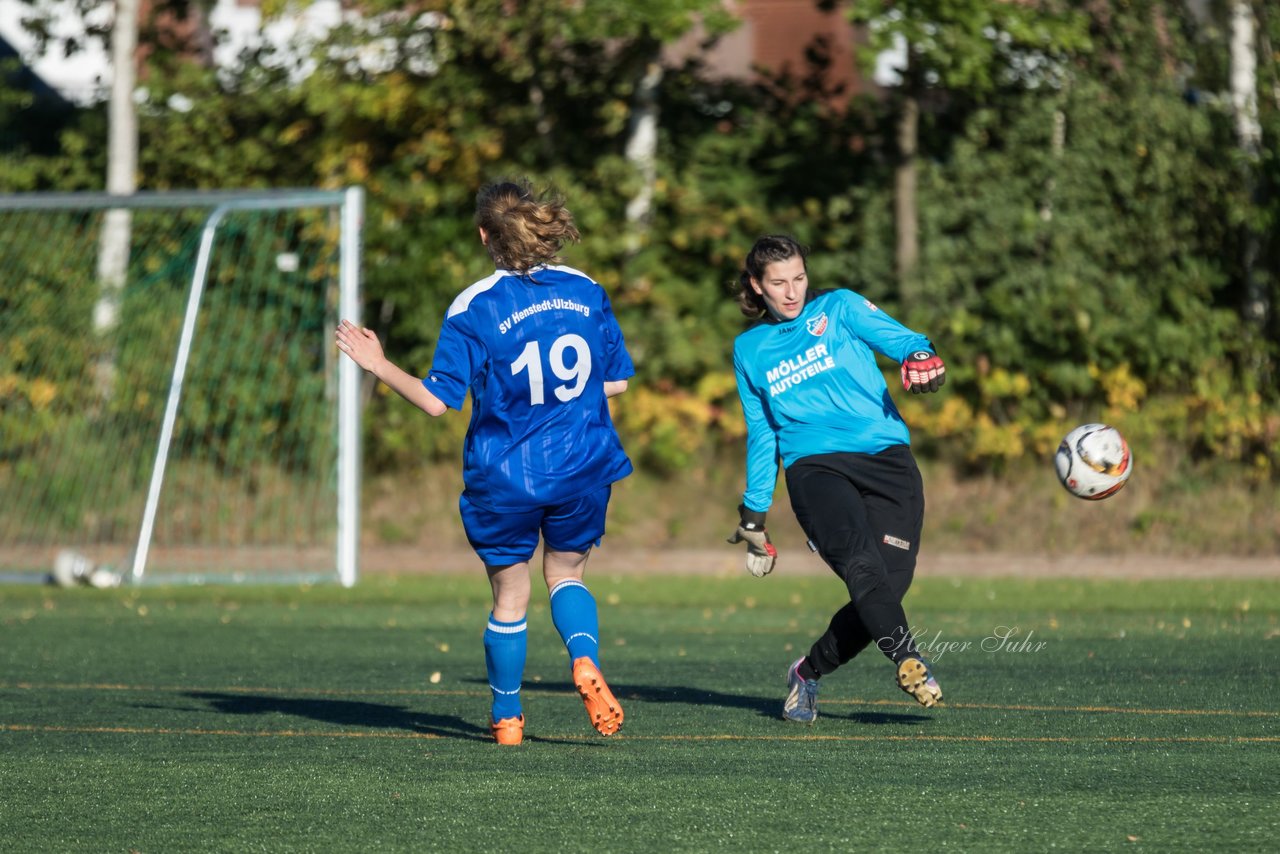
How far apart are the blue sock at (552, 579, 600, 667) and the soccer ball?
7.54ft

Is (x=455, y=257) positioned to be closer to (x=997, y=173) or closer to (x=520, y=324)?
(x=997, y=173)

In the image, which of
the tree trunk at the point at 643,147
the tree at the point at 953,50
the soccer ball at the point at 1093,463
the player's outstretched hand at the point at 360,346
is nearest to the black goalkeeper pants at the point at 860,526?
the soccer ball at the point at 1093,463

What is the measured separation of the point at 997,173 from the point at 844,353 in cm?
1216

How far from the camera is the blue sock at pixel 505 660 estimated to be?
19.7 ft

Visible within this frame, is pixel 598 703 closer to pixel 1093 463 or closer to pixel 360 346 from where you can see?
pixel 360 346

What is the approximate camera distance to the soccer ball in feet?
23.9

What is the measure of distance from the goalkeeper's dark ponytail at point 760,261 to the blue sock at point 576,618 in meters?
1.22

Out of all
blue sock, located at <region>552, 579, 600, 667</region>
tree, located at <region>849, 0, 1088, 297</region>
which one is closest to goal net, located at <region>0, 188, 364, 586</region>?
tree, located at <region>849, 0, 1088, 297</region>

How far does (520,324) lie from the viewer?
580cm

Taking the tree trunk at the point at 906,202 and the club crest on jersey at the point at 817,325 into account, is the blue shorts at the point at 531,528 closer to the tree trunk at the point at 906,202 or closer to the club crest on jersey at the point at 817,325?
the club crest on jersey at the point at 817,325

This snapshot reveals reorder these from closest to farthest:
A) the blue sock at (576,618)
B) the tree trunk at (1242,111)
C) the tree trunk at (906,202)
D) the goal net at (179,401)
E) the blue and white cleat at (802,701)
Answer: the blue sock at (576,618)
the blue and white cleat at (802,701)
the goal net at (179,401)
the tree trunk at (1242,111)
the tree trunk at (906,202)

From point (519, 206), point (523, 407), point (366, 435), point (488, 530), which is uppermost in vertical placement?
point (519, 206)

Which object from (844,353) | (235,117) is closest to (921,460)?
(235,117)

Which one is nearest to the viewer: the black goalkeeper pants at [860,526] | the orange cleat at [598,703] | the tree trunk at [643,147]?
the orange cleat at [598,703]
